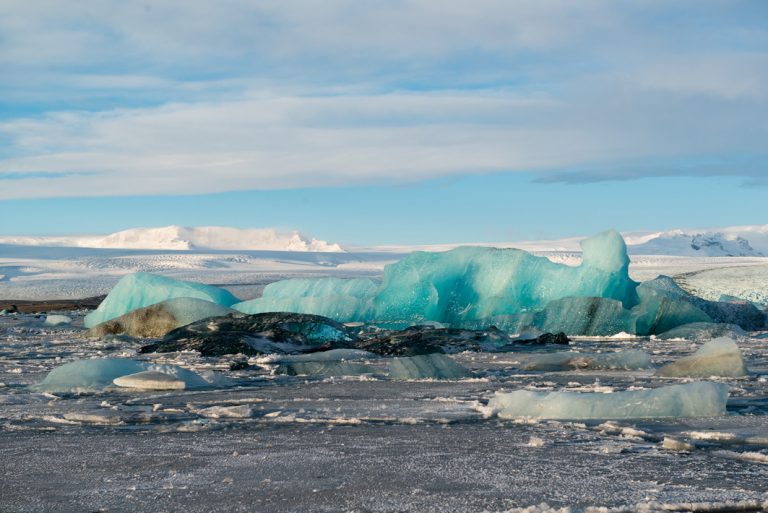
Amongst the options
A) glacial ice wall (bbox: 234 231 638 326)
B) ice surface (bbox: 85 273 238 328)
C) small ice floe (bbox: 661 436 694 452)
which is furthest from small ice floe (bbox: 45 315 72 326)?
small ice floe (bbox: 661 436 694 452)

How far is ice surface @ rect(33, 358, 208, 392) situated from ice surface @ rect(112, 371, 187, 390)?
0.04 meters

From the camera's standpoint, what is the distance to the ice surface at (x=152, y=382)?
571 cm

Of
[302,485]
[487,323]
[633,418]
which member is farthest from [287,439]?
[487,323]

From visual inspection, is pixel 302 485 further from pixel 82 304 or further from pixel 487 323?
pixel 82 304

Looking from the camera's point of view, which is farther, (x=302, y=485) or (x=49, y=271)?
(x=49, y=271)

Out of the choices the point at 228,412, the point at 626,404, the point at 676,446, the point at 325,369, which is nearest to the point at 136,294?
the point at 325,369

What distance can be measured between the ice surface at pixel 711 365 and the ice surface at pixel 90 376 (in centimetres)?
318

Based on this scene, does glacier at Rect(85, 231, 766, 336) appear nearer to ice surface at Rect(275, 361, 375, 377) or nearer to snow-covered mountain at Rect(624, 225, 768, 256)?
ice surface at Rect(275, 361, 375, 377)

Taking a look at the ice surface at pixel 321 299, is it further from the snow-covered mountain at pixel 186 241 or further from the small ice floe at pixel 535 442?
the snow-covered mountain at pixel 186 241

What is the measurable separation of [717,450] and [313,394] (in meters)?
2.64

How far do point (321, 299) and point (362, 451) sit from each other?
11567mm

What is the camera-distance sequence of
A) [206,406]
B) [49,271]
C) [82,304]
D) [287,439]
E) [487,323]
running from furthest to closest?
[49,271]
[82,304]
[487,323]
[206,406]
[287,439]

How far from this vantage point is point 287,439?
3.82 m

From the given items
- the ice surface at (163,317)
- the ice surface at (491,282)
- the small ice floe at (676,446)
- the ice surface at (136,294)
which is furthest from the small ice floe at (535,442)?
the ice surface at (136,294)
